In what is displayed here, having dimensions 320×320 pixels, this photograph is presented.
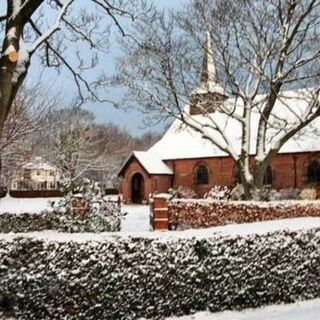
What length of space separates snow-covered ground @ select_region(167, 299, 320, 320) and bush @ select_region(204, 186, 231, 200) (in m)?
22.4

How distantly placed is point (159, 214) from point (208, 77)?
6285 millimetres

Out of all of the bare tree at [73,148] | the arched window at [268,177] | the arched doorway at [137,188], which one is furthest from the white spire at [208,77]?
the bare tree at [73,148]

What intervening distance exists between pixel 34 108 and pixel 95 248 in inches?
659

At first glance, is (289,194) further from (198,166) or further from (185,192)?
(198,166)

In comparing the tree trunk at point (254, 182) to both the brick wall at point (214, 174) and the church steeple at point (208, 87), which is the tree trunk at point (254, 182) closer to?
the church steeple at point (208, 87)

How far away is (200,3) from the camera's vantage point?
2095cm

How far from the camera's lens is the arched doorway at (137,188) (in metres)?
39.9

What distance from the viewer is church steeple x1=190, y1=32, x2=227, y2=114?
21391 millimetres

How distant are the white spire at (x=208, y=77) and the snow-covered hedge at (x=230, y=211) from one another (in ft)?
15.3

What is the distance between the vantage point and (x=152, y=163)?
3894 centimetres

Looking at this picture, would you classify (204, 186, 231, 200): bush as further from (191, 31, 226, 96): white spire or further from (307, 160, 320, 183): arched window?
(191, 31, 226, 96): white spire

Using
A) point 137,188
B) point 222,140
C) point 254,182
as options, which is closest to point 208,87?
point 254,182

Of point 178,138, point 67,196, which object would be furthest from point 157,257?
point 178,138

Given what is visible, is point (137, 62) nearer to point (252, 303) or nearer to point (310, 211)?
point (310, 211)
